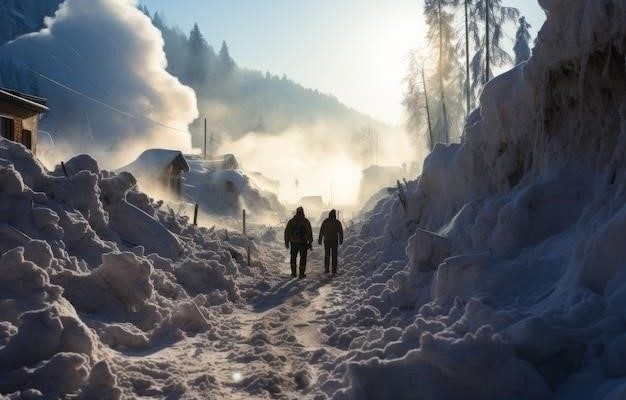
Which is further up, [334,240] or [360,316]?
[334,240]

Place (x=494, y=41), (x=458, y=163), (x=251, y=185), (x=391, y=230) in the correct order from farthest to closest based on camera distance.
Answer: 1. (x=251, y=185)
2. (x=494, y=41)
3. (x=391, y=230)
4. (x=458, y=163)

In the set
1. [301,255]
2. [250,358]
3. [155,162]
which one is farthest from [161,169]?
[250,358]

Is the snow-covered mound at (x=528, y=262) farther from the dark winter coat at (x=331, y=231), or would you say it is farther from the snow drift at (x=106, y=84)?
the snow drift at (x=106, y=84)

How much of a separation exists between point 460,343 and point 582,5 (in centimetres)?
422

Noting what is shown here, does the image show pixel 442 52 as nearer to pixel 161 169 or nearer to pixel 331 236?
pixel 161 169

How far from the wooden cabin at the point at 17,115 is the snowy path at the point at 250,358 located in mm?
14150

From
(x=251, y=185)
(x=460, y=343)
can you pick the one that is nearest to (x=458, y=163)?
(x=460, y=343)

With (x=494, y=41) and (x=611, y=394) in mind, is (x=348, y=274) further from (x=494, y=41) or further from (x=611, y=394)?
(x=494, y=41)

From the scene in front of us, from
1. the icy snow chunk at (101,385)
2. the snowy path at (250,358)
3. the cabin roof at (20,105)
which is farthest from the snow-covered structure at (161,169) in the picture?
the icy snow chunk at (101,385)

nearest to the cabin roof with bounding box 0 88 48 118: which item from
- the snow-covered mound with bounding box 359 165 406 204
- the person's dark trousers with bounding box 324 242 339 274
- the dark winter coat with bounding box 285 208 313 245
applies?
the dark winter coat with bounding box 285 208 313 245

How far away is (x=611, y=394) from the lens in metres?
2.44

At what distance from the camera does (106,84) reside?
66.4 m

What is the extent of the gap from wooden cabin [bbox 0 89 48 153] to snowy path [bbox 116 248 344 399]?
557 inches

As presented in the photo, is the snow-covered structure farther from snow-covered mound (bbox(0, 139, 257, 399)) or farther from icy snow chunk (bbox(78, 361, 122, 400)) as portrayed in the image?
icy snow chunk (bbox(78, 361, 122, 400))
